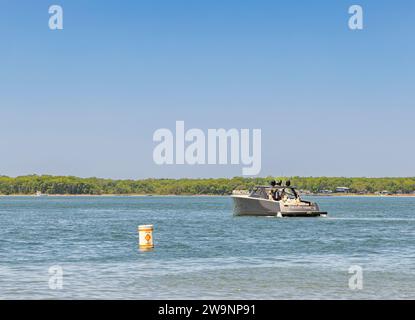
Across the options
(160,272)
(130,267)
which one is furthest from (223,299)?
(130,267)

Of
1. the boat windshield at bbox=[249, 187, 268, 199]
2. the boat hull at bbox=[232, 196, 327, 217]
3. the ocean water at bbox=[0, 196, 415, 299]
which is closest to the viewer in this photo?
the ocean water at bbox=[0, 196, 415, 299]

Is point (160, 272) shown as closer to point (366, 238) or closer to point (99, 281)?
point (99, 281)

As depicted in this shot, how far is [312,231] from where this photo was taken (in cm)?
7644

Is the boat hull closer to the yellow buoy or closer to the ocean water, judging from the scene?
the ocean water

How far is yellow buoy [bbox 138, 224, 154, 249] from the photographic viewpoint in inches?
2016

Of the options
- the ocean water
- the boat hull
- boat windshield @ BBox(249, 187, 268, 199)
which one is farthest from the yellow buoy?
boat windshield @ BBox(249, 187, 268, 199)

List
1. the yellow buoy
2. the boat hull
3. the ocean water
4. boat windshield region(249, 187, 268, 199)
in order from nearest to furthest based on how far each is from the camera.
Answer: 1. the ocean water
2. the yellow buoy
3. the boat hull
4. boat windshield region(249, 187, 268, 199)

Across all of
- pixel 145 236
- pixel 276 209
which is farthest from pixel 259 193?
pixel 145 236

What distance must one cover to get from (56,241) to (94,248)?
9.41 m

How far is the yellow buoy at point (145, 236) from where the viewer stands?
5122 centimetres

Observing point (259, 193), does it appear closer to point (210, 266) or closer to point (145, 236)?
point (145, 236)

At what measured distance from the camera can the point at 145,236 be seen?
171 ft

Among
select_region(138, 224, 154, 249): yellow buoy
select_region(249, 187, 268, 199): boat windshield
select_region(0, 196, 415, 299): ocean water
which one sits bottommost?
select_region(0, 196, 415, 299): ocean water
